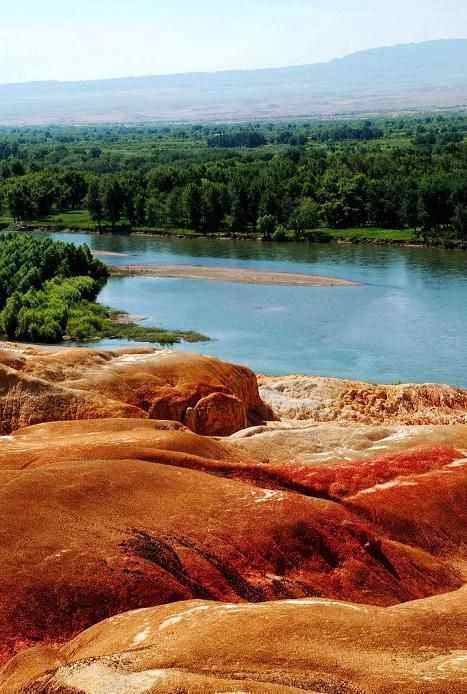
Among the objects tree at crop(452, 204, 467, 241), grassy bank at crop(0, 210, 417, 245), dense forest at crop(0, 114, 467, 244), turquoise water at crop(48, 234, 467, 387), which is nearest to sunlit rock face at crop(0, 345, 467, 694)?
turquoise water at crop(48, 234, 467, 387)

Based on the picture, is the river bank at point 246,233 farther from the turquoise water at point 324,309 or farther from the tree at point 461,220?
the turquoise water at point 324,309

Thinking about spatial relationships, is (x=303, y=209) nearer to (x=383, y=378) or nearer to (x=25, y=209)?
(x=25, y=209)

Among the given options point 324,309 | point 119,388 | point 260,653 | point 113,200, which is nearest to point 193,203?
point 113,200

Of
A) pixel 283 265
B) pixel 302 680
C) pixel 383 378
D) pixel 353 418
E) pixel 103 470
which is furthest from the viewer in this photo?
pixel 283 265

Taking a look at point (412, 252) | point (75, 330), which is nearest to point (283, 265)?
point (412, 252)

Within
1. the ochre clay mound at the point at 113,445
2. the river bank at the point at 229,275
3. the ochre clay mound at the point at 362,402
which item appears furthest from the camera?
the river bank at the point at 229,275

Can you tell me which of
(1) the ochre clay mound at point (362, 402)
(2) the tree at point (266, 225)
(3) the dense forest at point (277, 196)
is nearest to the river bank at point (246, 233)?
(3) the dense forest at point (277, 196)

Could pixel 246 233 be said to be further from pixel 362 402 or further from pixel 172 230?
pixel 362 402
